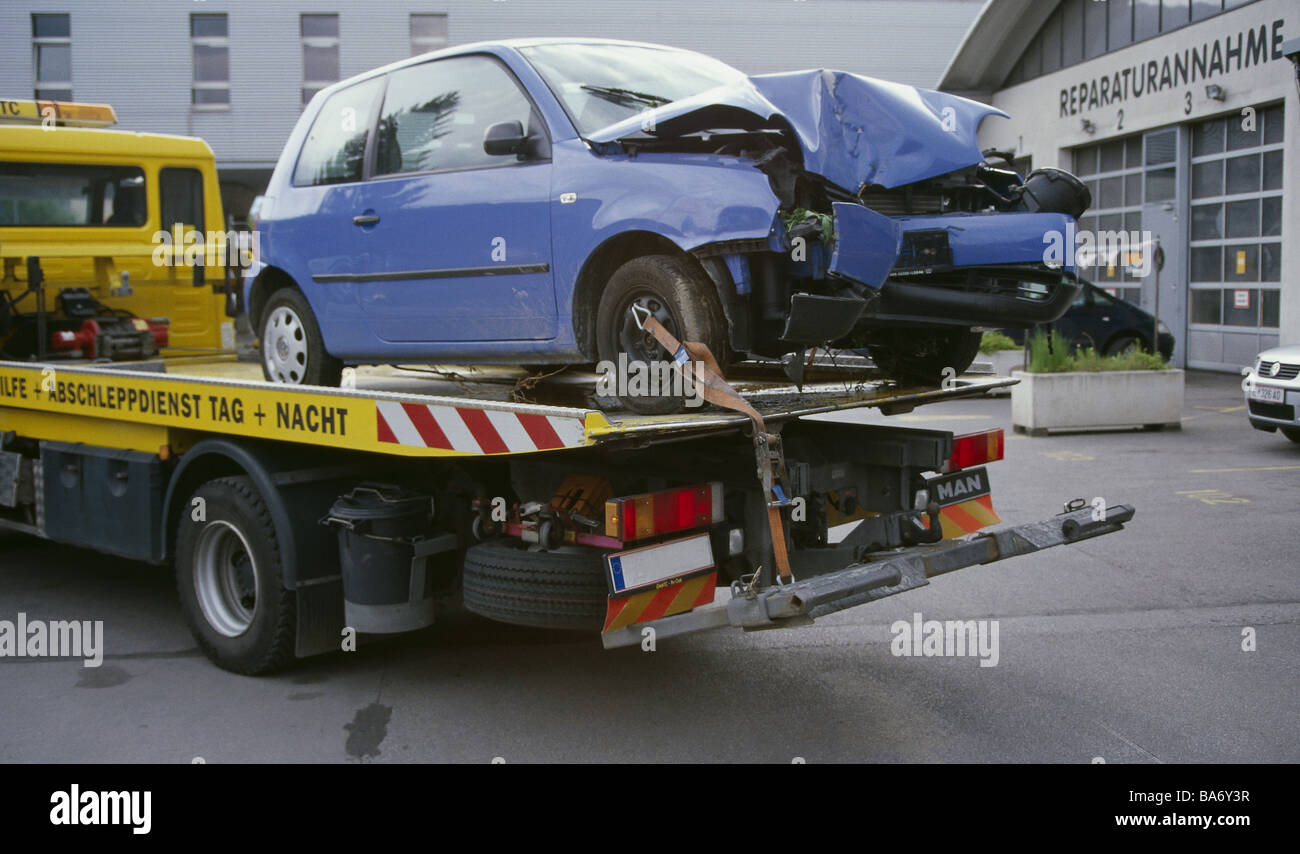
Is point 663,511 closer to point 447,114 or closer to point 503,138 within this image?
point 503,138

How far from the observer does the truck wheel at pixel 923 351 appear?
5.79m

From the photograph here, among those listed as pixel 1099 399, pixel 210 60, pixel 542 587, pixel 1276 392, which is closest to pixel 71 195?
pixel 542 587

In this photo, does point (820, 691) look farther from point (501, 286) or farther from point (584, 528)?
point (501, 286)

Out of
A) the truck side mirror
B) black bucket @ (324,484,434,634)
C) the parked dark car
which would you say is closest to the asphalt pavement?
black bucket @ (324,484,434,634)

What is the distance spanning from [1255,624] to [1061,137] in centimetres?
1863

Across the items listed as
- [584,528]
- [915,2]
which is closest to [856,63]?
[915,2]

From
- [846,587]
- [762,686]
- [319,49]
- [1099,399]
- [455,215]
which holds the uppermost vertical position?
[319,49]

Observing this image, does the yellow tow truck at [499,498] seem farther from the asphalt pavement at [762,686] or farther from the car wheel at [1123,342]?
the car wheel at [1123,342]

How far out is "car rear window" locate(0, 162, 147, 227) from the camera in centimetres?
813

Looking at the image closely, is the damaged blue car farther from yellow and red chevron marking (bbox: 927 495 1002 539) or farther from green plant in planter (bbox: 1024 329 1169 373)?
green plant in planter (bbox: 1024 329 1169 373)

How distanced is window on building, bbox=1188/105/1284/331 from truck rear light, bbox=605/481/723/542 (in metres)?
15.7

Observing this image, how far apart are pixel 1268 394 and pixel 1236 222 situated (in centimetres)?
823

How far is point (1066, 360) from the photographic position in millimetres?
13312

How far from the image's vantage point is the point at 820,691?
514cm
